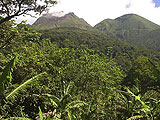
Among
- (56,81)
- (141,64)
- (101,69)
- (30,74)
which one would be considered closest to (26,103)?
(30,74)

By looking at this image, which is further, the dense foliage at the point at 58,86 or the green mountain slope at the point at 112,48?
the green mountain slope at the point at 112,48

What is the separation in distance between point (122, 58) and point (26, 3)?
5130cm

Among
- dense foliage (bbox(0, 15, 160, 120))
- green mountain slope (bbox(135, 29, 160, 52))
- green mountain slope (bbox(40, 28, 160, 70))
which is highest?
dense foliage (bbox(0, 15, 160, 120))

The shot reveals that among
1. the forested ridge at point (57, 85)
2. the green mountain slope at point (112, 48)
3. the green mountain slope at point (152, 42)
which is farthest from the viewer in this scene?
the green mountain slope at point (152, 42)

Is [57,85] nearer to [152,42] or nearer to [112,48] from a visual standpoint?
[112,48]

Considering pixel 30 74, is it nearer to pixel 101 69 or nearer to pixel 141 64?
pixel 101 69

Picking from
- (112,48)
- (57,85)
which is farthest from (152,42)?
(57,85)

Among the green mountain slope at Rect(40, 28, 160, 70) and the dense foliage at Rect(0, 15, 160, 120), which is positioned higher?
the dense foliage at Rect(0, 15, 160, 120)

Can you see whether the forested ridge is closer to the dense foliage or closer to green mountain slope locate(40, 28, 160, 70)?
the dense foliage

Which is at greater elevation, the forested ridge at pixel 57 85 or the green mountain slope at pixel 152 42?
the forested ridge at pixel 57 85

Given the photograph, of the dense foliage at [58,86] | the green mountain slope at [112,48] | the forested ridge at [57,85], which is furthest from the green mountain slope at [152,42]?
the forested ridge at [57,85]

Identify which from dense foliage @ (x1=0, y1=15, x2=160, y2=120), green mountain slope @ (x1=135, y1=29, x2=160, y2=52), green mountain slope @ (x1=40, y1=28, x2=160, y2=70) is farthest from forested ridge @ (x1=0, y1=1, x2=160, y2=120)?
green mountain slope @ (x1=135, y1=29, x2=160, y2=52)

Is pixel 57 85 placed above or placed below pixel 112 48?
above

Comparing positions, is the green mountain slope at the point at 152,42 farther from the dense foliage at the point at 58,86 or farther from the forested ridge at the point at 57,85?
the forested ridge at the point at 57,85
